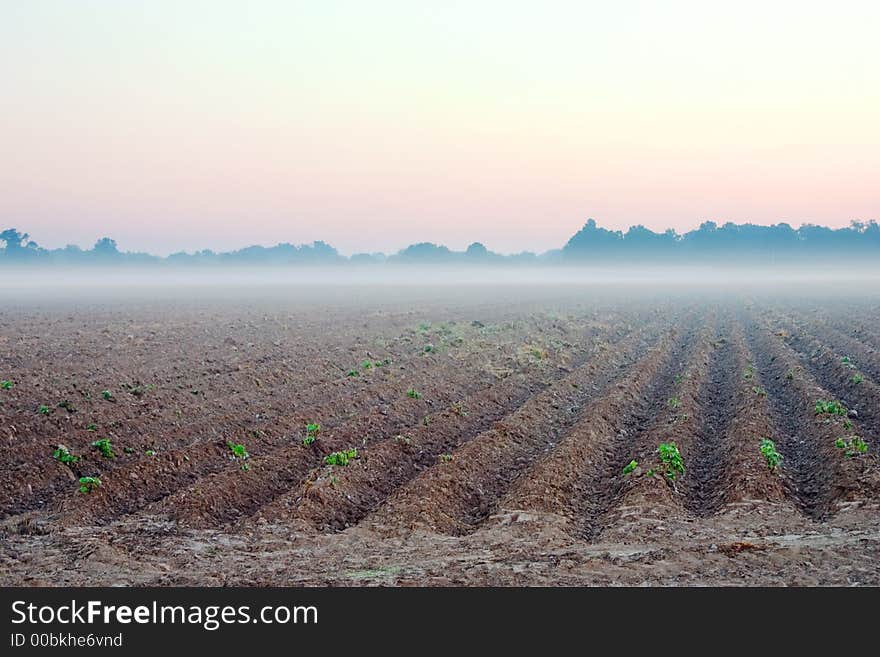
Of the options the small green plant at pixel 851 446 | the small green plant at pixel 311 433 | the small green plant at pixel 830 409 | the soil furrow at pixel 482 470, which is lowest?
the soil furrow at pixel 482 470

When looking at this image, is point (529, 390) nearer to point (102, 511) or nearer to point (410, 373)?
point (410, 373)

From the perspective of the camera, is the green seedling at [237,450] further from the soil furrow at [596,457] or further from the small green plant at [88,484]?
the soil furrow at [596,457]

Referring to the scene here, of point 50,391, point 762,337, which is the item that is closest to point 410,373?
point 50,391

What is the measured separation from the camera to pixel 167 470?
12734 mm

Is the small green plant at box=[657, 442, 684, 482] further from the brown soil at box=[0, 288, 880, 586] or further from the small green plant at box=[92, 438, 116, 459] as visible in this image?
the small green plant at box=[92, 438, 116, 459]

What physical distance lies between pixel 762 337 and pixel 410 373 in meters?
19.0

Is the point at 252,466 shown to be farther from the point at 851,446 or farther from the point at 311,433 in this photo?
the point at 851,446

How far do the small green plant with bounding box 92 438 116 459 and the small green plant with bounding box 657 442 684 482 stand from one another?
9.73 meters

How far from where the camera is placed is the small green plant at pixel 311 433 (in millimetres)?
14111

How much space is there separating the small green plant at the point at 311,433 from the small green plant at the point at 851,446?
9459 mm

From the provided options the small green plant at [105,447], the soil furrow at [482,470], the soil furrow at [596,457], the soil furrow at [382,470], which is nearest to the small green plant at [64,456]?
the small green plant at [105,447]

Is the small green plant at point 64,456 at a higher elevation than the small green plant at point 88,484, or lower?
higher

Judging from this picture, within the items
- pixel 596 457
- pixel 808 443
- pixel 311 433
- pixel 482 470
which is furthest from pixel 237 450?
pixel 808 443

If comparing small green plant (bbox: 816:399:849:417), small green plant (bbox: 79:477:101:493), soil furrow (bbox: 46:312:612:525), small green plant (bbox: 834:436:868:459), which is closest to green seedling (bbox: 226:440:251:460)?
soil furrow (bbox: 46:312:612:525)
